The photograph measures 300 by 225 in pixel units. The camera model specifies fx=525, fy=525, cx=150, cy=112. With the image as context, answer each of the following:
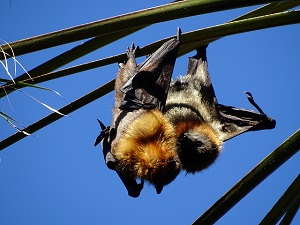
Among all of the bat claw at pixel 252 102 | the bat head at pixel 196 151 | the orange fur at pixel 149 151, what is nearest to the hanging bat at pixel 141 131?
the orange fur at pixel 149 151

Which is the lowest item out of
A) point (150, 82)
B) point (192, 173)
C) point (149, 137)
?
point (192, 173)

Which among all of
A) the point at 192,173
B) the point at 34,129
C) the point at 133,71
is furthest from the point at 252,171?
the point at 192,173

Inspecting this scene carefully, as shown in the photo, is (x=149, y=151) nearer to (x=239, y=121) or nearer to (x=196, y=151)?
(x=196, y=151)

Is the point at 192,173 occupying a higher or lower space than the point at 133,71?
lower

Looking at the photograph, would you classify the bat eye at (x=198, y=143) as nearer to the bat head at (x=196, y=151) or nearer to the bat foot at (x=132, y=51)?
the bat head at (x=196, y=151)

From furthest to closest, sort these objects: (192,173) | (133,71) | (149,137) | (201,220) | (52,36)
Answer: (192,173), (149,137), (133,71), (201,220), (52,36)

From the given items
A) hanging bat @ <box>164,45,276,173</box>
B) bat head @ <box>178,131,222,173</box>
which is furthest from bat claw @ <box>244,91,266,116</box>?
bat head @ <box>178,131,222,173</box>

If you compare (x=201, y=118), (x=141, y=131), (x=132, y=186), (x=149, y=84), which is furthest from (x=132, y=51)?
(x=201, y=118)

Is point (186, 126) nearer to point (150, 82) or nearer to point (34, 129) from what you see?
point (150, 82)

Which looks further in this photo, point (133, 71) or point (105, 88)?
point (133, 71)
